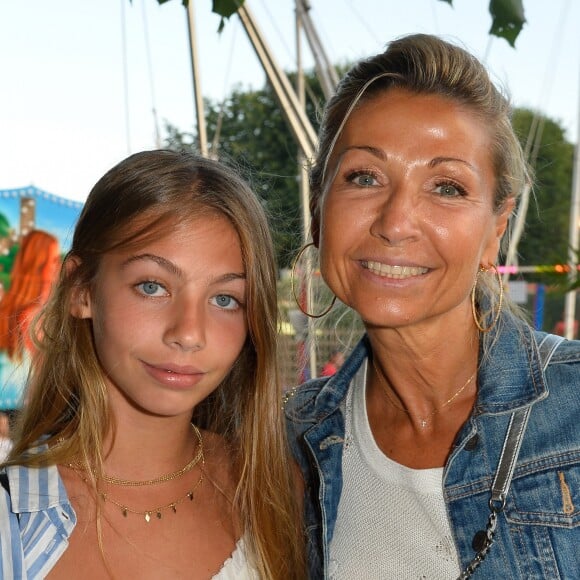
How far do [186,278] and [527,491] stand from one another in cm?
99

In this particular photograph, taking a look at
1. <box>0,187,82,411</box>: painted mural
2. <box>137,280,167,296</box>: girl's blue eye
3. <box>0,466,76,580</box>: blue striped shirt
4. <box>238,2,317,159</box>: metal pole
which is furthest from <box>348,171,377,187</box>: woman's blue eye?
<box>0,187,82,411</box>: painted mural

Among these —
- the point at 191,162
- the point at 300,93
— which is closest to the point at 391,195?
the point at 191,162

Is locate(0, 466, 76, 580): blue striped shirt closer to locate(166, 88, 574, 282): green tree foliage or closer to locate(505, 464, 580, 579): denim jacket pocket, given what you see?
locate(505, 464, 580, 579): denim jacket pocket

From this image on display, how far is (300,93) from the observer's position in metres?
8.79

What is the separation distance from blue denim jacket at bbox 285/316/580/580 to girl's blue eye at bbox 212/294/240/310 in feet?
1.72

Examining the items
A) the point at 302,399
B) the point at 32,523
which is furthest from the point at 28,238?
the point at 32,523

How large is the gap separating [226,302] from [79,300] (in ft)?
1.34

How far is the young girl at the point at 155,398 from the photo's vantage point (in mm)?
2113

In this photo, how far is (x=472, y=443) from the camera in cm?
213

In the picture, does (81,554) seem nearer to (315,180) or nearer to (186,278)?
(186,278)

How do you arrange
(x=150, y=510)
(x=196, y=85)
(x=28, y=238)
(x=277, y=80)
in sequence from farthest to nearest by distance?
(x=28, y=238), (x=277, y=80), (x=196, y=85), (x=150, y=510)

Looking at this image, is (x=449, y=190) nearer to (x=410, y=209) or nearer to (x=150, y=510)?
(x=410, y=209)

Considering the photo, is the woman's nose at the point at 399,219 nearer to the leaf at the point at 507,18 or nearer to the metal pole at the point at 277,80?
the leaf at the point at 507,18

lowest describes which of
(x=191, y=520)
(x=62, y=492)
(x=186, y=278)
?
(x=191, y=520)
